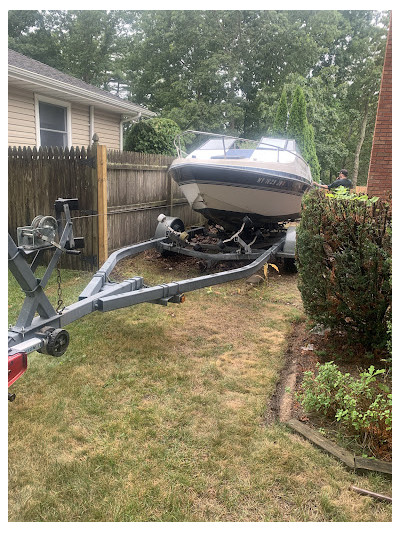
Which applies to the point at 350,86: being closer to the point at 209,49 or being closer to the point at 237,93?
the point at 237,93

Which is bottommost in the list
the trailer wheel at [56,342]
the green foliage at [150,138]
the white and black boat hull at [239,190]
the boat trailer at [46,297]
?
the trailer wheel at [56,342]

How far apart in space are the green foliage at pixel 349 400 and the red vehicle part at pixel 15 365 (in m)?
2.03

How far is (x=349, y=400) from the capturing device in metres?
2.96

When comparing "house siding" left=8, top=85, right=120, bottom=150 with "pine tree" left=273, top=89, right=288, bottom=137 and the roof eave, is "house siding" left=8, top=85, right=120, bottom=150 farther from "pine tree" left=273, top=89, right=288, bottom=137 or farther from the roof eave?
"pine tree" left=273, top=89, right=288, bottom=137

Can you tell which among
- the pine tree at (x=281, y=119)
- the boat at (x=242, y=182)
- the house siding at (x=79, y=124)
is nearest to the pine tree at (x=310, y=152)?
the pine tree at (x=281, y=119)

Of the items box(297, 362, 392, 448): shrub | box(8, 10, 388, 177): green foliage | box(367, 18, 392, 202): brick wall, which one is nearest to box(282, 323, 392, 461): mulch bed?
box(297, 362, 392, 448): shrub

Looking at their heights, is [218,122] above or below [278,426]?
above

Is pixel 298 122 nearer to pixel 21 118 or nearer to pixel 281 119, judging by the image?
pixel 281 119

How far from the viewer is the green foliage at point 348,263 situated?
3.60m

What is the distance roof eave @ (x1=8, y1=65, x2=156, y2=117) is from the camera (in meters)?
9.19

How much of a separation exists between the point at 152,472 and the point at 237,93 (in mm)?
25274

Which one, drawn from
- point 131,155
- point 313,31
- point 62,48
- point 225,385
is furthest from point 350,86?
point 225,385

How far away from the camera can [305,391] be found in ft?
10.6

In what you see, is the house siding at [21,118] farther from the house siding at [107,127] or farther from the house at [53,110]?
the house siding at [107,127]
